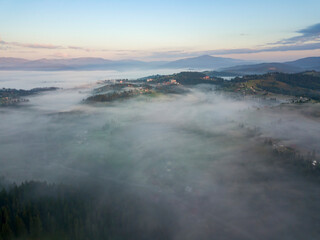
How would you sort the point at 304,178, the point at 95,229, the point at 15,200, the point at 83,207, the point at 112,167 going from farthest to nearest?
the point at 112,167 → the point at 304,178 → the point at 83,207 → the point at 15,200 → the point at 95,229

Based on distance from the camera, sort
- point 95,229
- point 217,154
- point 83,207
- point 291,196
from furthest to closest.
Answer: point 217,154
point 291,196
point 83,207
point 95,229

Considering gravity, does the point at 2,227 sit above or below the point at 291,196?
above

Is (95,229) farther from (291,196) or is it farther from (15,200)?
(291,196)

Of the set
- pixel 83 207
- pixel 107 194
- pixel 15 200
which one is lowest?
pixel 107 194

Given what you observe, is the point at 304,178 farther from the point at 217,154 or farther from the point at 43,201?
the point at 43,201

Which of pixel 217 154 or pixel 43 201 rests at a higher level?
pixel 43 201

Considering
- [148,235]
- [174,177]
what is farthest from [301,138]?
[148,235]

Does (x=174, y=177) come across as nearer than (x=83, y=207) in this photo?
No

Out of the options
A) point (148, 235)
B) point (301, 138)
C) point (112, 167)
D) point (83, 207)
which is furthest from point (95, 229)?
point (301, 138)

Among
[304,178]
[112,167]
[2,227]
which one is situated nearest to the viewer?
[2,227]
